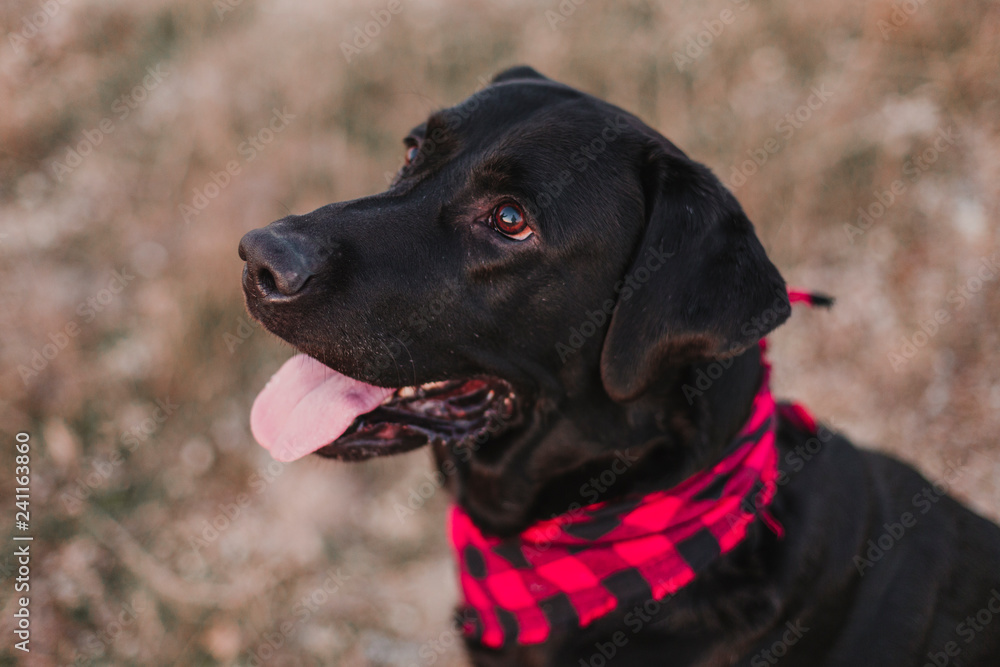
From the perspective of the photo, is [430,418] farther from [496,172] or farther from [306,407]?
[496,172]

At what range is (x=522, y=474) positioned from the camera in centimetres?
223

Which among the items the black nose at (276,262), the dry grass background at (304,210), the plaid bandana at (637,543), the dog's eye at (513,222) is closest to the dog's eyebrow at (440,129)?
the dog's eye at (513,222)

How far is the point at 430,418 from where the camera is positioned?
7.16 feet

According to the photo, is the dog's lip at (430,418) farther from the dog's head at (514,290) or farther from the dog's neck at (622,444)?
the dog's neck at (622,444)

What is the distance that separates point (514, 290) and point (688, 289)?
510 millimetres

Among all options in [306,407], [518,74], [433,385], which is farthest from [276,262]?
[518,74]

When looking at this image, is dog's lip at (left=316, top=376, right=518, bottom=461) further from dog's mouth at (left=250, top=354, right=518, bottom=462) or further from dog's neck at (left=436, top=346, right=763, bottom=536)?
dog's neck at (left=436, top=346, right=763, bottom=536)

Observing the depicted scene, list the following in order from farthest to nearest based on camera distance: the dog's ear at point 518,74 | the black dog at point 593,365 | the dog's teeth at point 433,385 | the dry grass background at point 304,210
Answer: the dry grass background at point 304,210 → the dog's ear at point 518,74 → the dog's teeth at point 433,385 → the black dog at point 593,365

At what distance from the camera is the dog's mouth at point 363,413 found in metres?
2.06

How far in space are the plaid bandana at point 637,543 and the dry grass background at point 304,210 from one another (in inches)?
52.2

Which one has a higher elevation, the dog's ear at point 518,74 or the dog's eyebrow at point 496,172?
the dog's ear at point 518,74

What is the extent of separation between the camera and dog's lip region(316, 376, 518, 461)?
6.91ft

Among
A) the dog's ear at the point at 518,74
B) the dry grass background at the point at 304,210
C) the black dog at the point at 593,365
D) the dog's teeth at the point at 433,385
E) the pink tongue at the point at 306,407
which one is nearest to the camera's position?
the black dog at the point at 593,365

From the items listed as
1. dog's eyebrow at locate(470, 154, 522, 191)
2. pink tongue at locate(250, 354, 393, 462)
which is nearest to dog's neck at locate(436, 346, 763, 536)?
pink tongue at locate(250, 354, 393, 462)
